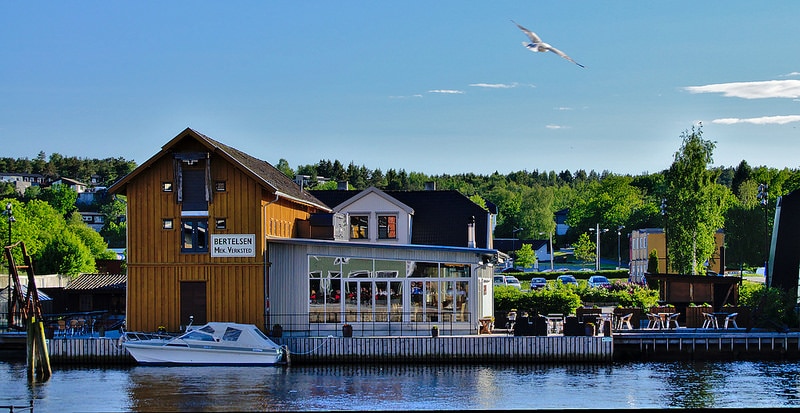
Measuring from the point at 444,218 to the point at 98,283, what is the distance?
19.4m

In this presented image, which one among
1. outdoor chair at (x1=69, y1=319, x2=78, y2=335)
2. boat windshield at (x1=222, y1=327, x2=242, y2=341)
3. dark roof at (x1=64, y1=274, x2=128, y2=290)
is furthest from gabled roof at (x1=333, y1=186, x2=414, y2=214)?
boat windshield at (x1=222, y1=327, x2=242, y2=341)

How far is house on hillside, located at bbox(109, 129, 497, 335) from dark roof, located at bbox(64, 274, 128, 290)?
47.7 ft

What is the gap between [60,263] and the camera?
85.8m

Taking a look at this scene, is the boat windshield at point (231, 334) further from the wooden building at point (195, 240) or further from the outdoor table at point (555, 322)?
the outdoor table at point (555, 322)

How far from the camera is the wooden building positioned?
42719 millimetres

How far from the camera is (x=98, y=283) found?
58062 mm

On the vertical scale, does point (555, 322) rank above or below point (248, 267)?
below

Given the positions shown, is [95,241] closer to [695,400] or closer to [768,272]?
[768,272]

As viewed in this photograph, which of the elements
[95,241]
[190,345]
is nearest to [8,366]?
[190,345]

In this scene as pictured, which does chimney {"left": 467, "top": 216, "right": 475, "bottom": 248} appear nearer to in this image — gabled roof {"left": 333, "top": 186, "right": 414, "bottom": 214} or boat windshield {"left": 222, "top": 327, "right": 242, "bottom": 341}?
gabled roof {"left": 333, "top": 186, "right": 414, "bottom": 214}

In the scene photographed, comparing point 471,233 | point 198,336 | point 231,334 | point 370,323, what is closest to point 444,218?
point 471,233

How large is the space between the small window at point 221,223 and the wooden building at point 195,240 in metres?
0.04

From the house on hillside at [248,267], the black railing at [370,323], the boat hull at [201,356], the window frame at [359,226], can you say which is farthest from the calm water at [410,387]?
the window frame at [359,226]

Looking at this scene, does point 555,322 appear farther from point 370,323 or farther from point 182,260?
point 182,260
